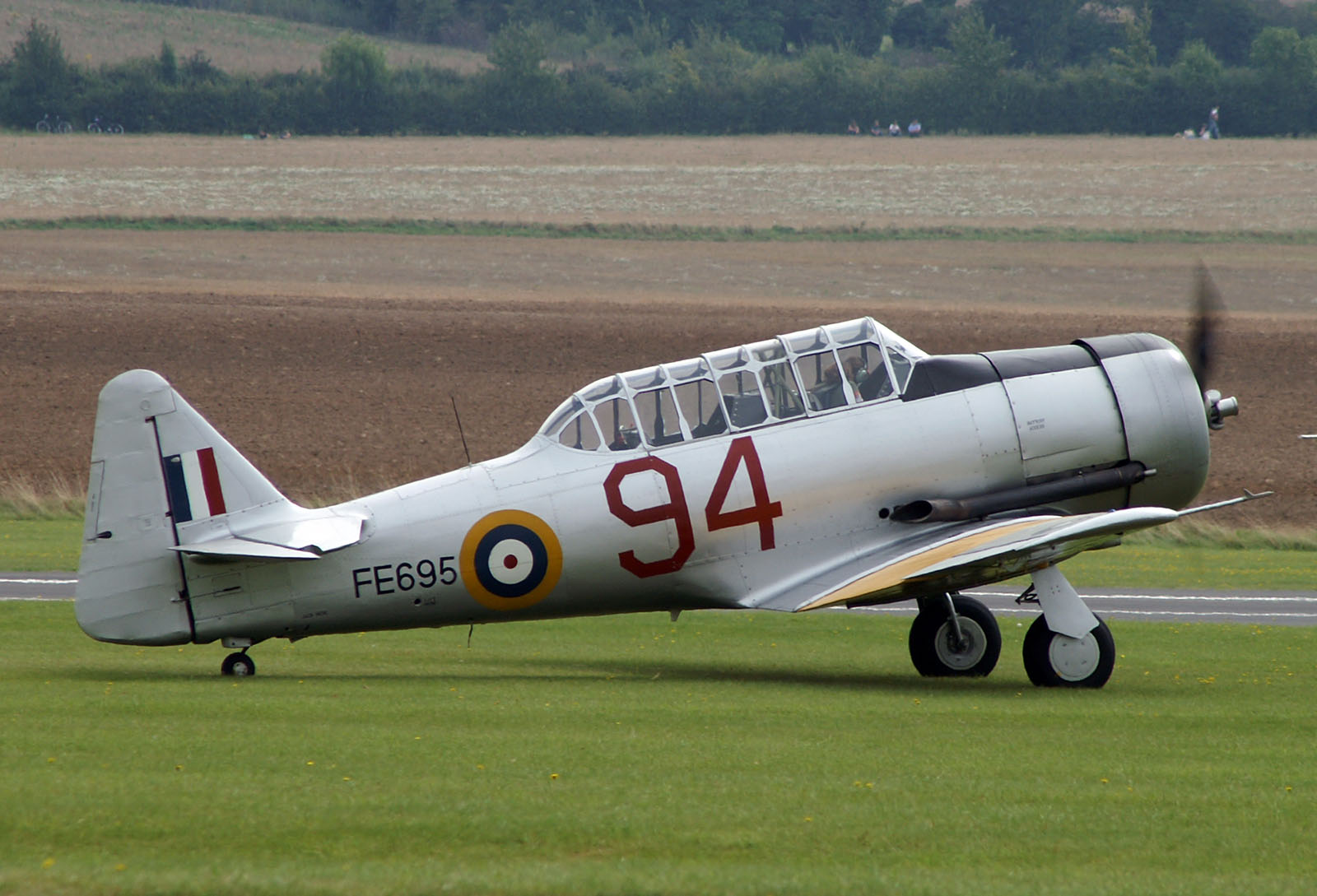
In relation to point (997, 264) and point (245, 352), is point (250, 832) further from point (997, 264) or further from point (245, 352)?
point (997, 264)

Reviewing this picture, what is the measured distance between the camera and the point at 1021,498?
13750 millimetres

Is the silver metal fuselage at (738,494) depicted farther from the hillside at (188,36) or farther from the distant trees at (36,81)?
the hillside at (188,36)

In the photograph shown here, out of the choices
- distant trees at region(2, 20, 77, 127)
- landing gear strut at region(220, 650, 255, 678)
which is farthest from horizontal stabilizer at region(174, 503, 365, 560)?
distant trees at region(2, 20, 77, 127)

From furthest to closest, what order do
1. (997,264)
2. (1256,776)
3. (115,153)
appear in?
(115,153) → (997,264) → (1256,776)

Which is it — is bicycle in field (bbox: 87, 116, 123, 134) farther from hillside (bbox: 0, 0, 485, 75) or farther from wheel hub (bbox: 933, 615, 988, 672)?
wheel hub (bbox: 933, 615, 988, 672)

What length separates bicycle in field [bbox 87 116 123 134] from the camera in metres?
73.6

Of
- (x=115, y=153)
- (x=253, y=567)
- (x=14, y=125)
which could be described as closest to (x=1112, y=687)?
(x=253, y=567)

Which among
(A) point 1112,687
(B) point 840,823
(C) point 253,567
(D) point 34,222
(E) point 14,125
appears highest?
(E) point 14,125

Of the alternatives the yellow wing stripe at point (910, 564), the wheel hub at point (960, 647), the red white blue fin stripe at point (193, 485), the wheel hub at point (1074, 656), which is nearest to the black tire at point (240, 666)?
the red white blue fin stripe at point (193, 485)

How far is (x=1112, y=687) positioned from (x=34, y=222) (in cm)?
4610

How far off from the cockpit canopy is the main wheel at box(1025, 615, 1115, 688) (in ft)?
7.76

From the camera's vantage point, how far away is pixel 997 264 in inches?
1972

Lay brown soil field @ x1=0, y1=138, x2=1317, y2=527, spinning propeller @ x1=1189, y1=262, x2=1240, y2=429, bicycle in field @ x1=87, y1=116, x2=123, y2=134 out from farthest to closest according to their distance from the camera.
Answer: bicycle in field @ x1=87, y1=116, x2=123, y2=134 < brown soil field @ x1=0, y1=138, x2=1317, y2=527 < spinning propeller @ x1=1189, y1=262, x2=1240, y2=429

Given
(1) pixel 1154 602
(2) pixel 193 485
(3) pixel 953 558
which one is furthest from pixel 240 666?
(1) pixel 1154 602
